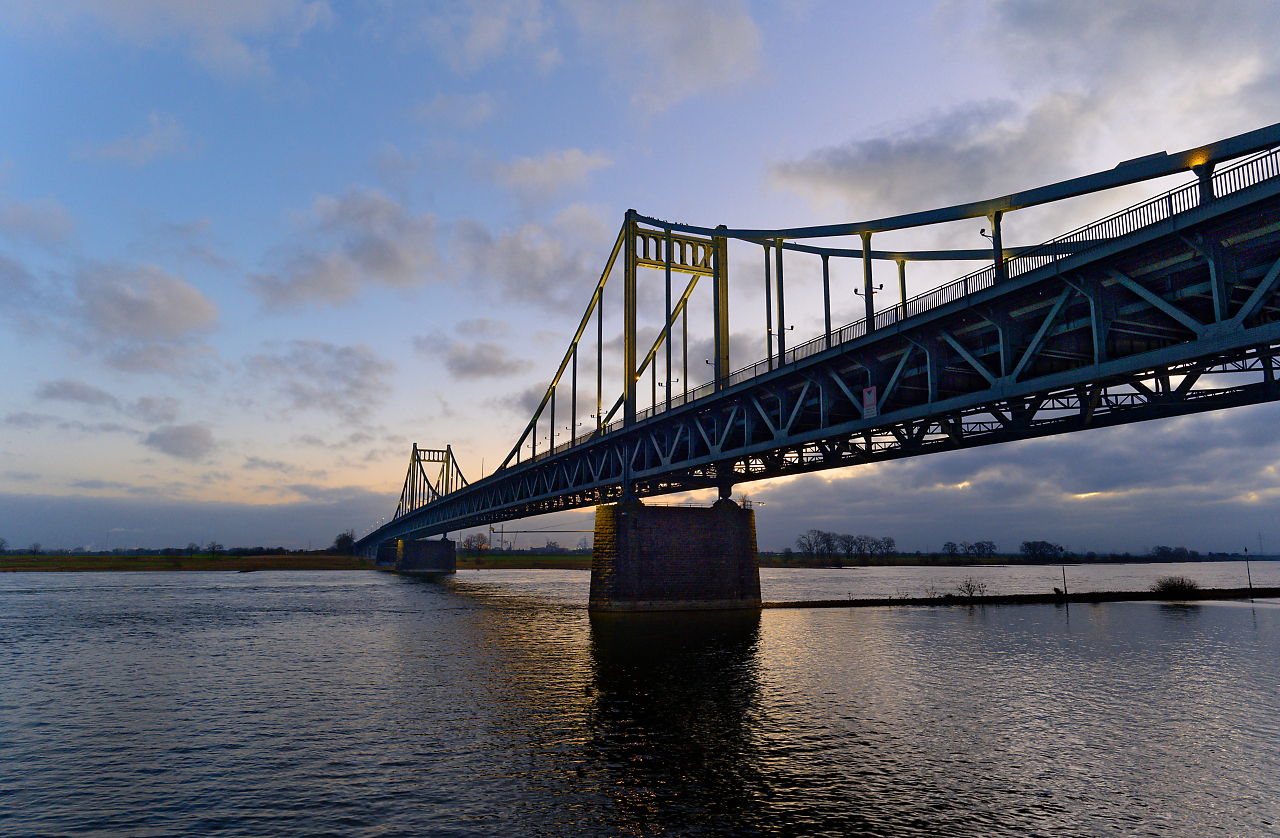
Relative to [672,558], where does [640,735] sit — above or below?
below

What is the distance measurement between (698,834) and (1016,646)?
3105 cm

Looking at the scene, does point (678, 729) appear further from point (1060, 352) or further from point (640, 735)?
point (1060, 352)

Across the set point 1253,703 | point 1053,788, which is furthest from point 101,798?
point 1253,703

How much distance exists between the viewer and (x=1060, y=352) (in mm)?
21781

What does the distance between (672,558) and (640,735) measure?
3066cm

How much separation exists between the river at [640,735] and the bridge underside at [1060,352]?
31.1 feet

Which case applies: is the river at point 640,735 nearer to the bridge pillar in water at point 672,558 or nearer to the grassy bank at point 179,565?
the bridge pillar in water at point 672,558

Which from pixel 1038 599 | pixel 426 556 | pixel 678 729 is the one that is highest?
pixel 426 556

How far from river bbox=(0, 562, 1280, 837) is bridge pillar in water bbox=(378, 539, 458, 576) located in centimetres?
10357

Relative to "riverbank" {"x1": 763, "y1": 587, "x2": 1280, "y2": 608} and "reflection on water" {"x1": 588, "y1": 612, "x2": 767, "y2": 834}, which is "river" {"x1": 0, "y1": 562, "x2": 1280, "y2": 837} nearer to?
"reflection on water" {"x1": 588, "y1": 612, "x2": 767, "y2": 834}

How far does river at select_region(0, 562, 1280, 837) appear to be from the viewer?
1364 centimetres

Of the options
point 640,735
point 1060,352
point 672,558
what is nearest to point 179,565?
point 672,558

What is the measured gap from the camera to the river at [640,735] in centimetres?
1364

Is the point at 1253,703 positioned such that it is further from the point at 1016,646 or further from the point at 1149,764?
the point at 1016,646
